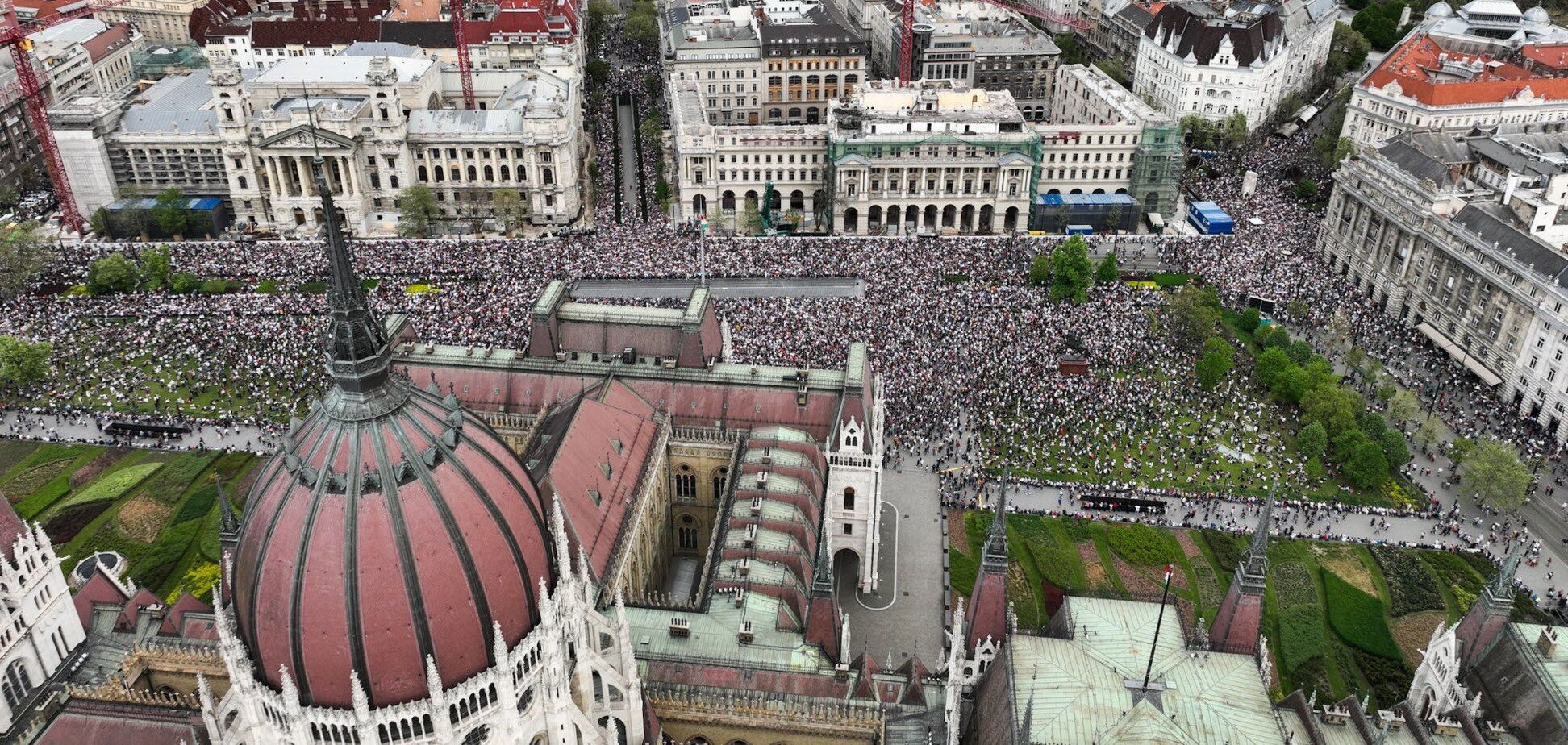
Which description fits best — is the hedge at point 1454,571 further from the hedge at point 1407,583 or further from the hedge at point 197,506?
the hedge at point 197,506

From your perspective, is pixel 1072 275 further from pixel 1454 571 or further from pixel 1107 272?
pixel 1454 571

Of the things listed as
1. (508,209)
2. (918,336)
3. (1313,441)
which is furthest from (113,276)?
(1313,441)

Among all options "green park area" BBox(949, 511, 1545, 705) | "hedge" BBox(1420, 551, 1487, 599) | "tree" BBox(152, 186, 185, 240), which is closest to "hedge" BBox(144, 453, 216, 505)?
"tree" BBox(152, 186, 185, 240)

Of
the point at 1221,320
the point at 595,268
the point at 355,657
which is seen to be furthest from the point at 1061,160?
the point at 355,657

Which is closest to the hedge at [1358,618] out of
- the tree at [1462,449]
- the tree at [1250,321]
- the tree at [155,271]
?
the tree at [1462,449]

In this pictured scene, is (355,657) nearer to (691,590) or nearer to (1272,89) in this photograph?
(691,590)

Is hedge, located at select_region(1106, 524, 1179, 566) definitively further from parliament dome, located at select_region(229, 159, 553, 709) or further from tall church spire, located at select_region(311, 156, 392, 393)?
tall church spire, located at select_region(311, 156, 392, 393)
